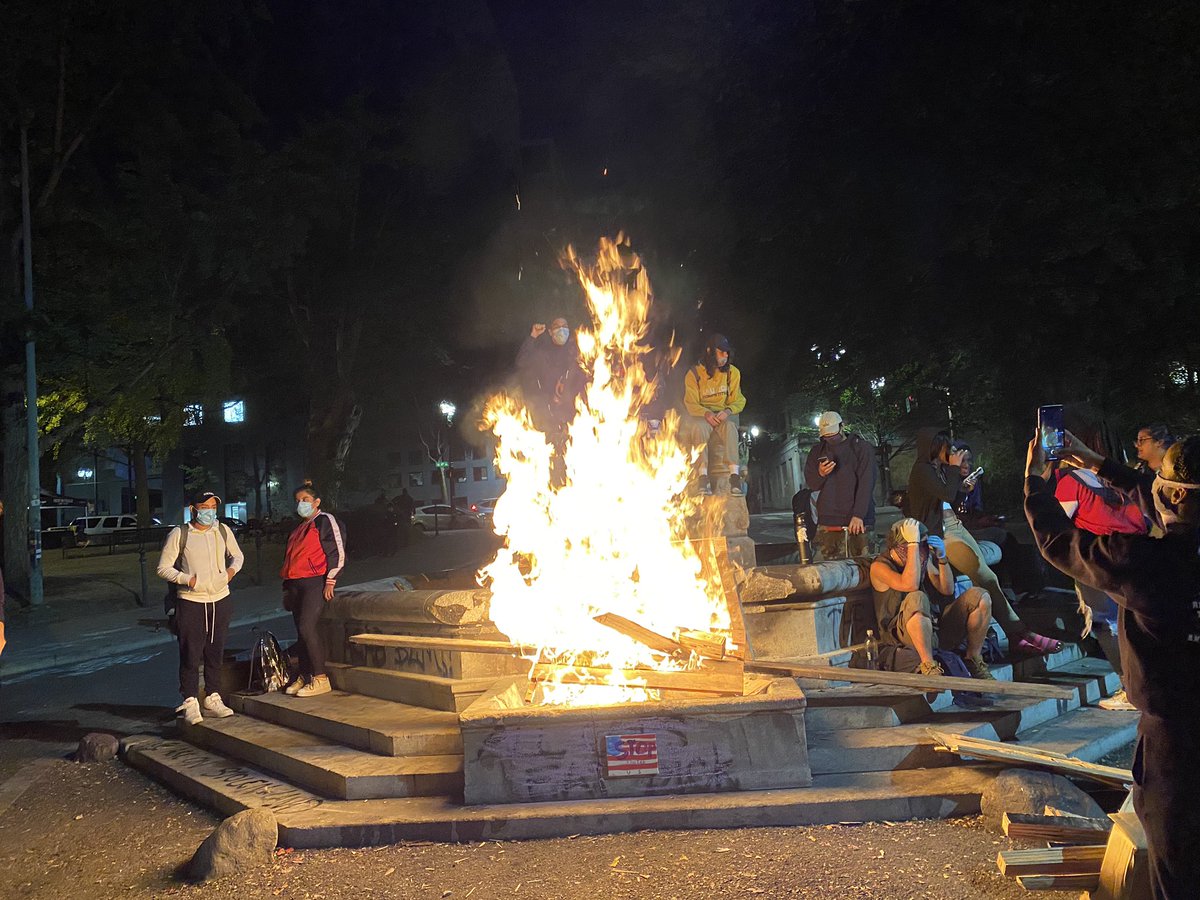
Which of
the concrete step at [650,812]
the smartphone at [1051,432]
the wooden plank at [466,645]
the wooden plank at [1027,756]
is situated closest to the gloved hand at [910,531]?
the wooden plank at [1027,756]

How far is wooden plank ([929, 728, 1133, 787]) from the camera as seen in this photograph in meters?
4.76

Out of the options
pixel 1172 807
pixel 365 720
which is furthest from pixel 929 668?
pixel 365 720

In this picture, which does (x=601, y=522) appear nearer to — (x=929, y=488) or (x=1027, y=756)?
(x=929, y=488)

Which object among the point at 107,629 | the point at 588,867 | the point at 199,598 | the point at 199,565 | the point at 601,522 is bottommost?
the point at 107,629

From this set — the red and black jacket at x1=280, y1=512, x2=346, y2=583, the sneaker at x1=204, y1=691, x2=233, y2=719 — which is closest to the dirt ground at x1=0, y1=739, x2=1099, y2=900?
the sneaker at x1=204, y1=691, x2=233, y2=719

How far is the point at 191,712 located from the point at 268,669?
2.32ft

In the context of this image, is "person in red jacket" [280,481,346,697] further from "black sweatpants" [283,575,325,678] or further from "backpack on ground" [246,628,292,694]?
"backpack on ground" [246,628,292,694]

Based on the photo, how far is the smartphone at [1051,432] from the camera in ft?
10.5

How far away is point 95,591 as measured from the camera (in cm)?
1923

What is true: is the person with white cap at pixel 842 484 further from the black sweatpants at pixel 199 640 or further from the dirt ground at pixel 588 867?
the black sweatpants at pixel 199 640

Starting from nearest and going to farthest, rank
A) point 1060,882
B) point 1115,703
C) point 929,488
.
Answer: point 1060,882 < point 1115,703 < point 929,488

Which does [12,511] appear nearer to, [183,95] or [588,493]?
[183,95]

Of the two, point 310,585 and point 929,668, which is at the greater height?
point 310,585

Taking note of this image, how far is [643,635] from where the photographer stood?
5.54m
